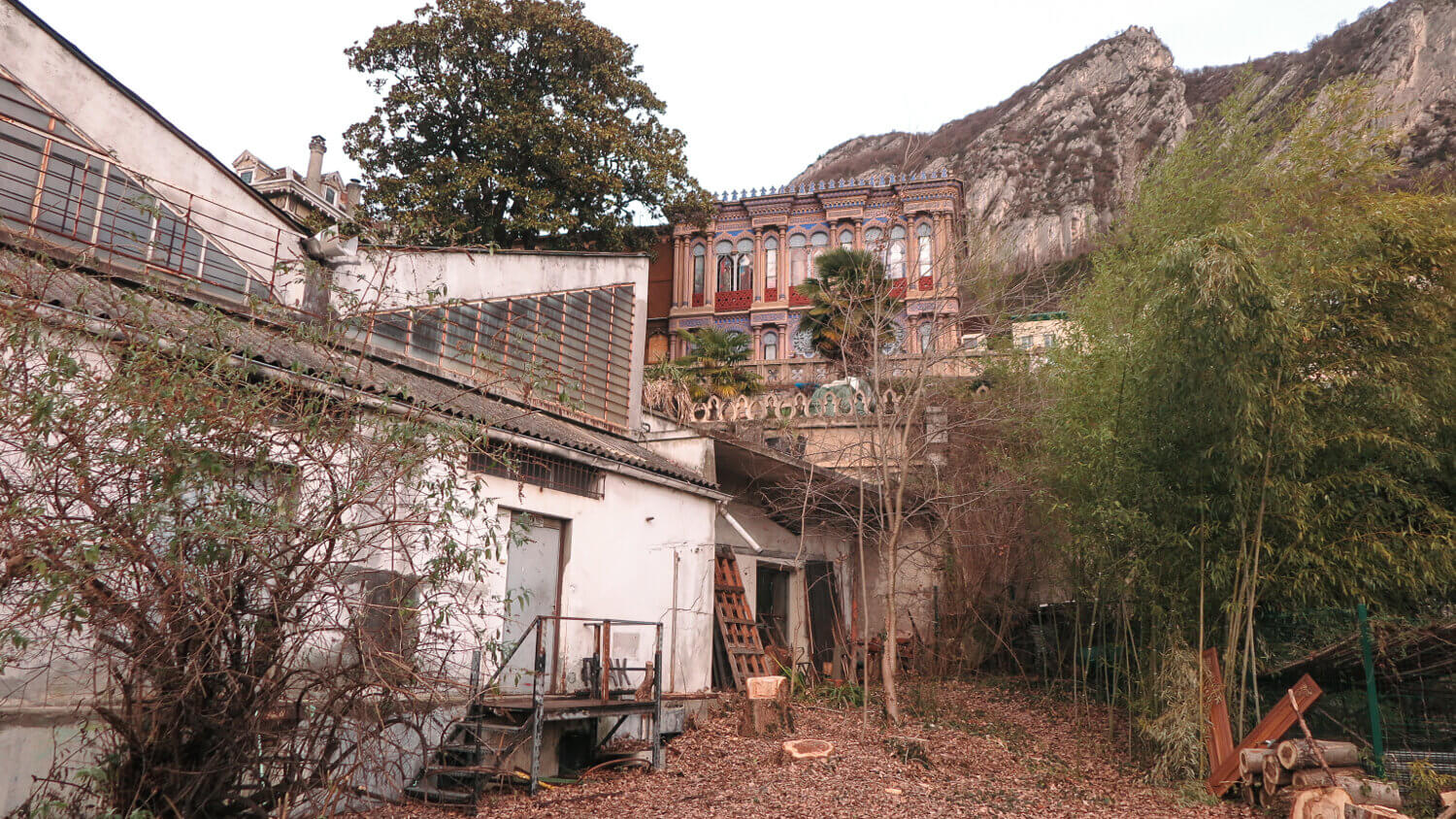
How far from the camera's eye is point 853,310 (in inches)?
493

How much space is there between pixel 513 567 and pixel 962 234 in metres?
6.90

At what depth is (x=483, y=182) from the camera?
21375 mm

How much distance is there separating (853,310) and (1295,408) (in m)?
5.90

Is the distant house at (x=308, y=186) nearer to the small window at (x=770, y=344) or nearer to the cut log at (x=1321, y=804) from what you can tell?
the small window at (x=770, y=344)

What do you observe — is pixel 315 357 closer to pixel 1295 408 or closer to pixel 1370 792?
pixel 1295 408

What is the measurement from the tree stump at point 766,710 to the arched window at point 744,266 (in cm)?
2102

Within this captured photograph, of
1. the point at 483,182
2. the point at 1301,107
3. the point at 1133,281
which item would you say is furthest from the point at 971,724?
the point at 483,182

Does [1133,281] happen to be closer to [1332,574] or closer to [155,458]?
[1332,574]

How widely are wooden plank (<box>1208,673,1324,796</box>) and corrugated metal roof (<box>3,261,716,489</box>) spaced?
6085mm

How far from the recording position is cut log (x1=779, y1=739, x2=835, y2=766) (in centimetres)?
896

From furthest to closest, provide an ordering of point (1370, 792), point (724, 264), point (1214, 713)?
point (724, 264) < point (1214, 713) < point (1370, 792)

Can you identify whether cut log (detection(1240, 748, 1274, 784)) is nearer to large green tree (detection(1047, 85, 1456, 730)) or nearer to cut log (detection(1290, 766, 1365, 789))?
cut log (detection(1290, 766, 1365, 789))

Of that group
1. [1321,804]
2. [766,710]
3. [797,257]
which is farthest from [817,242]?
[1321,804]

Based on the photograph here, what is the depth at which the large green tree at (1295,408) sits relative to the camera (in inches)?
301
